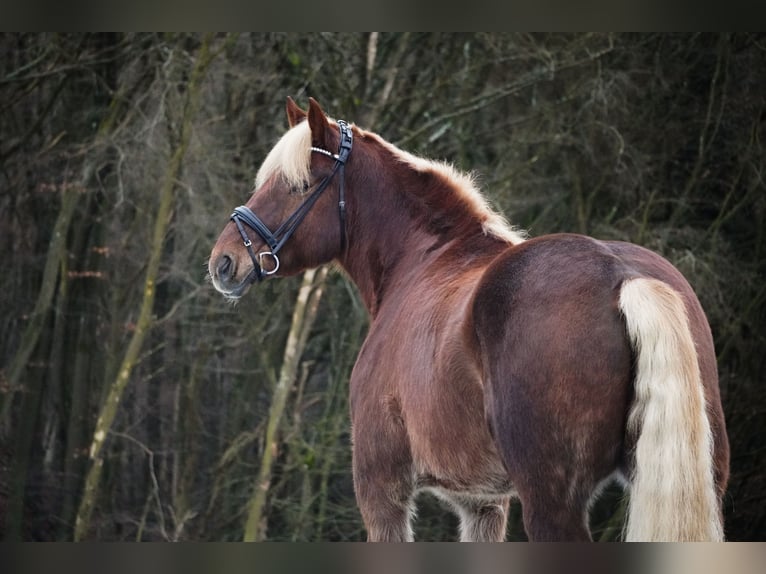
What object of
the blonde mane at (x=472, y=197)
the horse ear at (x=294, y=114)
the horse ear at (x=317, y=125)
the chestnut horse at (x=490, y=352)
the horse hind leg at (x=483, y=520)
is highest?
the horse ear at (x=294, y=114)

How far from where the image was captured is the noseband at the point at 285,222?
5.12m

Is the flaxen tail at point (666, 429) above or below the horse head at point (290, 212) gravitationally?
below

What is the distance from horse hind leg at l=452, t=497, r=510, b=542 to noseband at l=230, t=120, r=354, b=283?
153 centimetres

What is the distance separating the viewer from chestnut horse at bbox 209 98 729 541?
3.47m

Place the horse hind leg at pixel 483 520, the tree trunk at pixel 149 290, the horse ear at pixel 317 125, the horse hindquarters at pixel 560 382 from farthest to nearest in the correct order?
the tree trunk at pixel 149 290 → the horse hind leg at pixel 483 520 → the horse ear at pixel 317 125 → the horse hindquarters at pixel 560 382

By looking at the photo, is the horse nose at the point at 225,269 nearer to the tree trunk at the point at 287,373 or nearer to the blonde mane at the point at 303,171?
the blonde mane at the point at 303,171

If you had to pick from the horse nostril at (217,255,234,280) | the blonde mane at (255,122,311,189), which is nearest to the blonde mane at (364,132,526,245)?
the blonde mane at (255,122,311,189)

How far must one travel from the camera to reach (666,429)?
3414 millimetres

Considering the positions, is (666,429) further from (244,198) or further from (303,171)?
(244,198)

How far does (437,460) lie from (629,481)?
0.96 metres

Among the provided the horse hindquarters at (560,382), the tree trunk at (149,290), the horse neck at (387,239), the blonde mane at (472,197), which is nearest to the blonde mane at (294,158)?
the horse neck at (387,239)

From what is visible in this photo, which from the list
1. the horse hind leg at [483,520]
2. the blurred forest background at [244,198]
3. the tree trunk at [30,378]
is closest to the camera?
the horse hind leg at [483,520]

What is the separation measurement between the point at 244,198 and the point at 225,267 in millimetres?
5521
